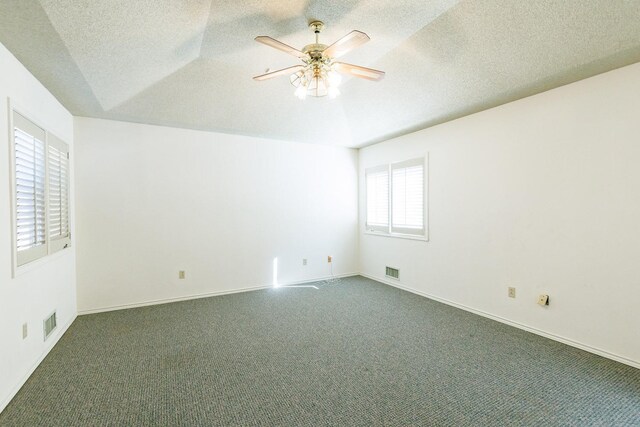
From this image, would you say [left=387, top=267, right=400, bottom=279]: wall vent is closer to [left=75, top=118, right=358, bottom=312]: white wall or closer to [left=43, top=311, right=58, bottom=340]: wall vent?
[left=75, top=118, right=358, bottom=312]: white wall

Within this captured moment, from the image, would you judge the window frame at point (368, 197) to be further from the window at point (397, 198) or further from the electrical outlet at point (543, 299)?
the electrical outlet at point (543, 299)

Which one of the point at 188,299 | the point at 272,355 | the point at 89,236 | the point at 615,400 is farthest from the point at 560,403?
the point at 89,236

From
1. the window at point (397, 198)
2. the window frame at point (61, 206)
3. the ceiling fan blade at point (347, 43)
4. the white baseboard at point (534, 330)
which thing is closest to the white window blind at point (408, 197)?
the window at point (397, 198)

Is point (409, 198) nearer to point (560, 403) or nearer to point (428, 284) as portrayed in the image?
point (428, 284)

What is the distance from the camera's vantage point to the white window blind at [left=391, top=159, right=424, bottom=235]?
4645 millimetres

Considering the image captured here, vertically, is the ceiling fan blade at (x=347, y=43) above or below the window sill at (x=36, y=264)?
above

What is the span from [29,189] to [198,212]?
2076 mm

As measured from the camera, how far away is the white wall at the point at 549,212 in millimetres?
2668

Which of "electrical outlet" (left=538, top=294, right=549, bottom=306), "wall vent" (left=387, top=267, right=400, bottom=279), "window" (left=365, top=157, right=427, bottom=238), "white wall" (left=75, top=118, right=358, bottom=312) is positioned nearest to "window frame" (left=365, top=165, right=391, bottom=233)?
"window" (left=365, top=157, right=427, bottom=238)

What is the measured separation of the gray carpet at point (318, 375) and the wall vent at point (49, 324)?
0.17 meters

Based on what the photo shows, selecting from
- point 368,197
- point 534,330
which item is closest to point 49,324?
point 368,197

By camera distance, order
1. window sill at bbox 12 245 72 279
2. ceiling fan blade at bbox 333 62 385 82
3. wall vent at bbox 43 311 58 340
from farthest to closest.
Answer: wall vent at bbox 43 311 58 340 < ceiling fan blade at bbox 333 62 385 82 < window sill at bbox 12 245 72 279

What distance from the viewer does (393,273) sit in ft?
16.8

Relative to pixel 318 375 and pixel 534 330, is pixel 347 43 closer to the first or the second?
pixel 318 375
